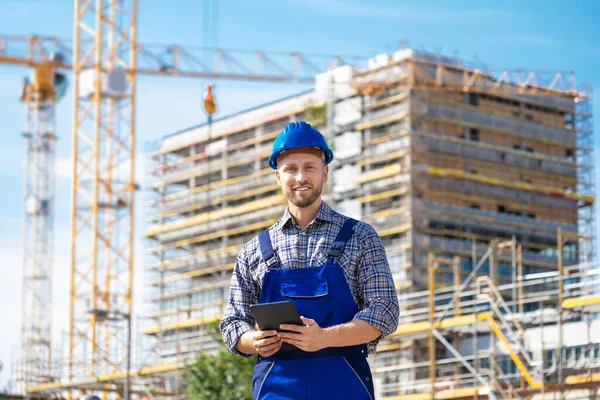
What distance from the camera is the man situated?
4.88 metres

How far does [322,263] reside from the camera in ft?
16.5

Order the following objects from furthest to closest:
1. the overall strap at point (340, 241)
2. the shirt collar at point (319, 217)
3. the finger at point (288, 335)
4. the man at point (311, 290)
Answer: the shirt collar at point (319, 217) → the overall strap at point (340, 241) → the man at point (311, 290) → the finger at point (288, 335)

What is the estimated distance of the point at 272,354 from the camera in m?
4.91

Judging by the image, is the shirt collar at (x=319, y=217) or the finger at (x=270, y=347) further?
the shirt collar at (x=319, y=217)

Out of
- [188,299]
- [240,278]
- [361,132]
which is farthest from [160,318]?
[240,278]

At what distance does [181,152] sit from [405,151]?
90.9ft

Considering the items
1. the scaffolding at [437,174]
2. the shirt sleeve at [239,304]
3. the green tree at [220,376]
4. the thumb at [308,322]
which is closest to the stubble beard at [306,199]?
the shirt sleeve at [239,304]

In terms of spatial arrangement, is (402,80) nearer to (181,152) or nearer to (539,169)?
(539,169)

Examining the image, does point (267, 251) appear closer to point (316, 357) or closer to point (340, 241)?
point (340, 241)

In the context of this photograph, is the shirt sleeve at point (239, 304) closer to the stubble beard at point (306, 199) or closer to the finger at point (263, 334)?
the finger at point (263, 334)

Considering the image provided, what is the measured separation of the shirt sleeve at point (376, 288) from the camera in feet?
16.1

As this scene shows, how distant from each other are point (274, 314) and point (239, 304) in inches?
17.7

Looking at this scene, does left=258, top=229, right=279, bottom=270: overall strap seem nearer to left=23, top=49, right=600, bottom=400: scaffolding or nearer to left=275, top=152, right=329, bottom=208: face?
left=275, top=152, right=329, bottom=208: face

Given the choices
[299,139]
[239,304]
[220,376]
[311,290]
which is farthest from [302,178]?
[220,376]
